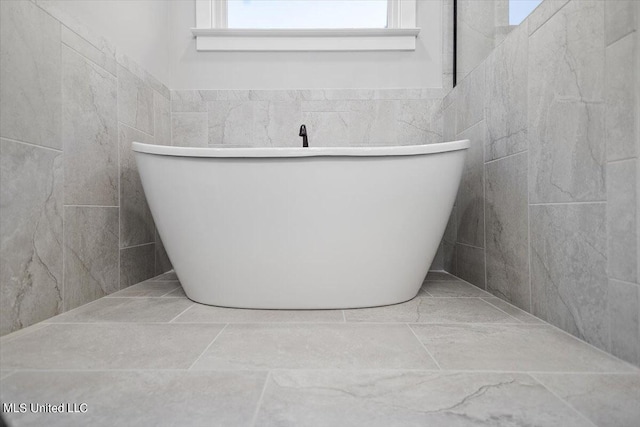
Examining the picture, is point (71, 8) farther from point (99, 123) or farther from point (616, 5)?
point (616, 5)

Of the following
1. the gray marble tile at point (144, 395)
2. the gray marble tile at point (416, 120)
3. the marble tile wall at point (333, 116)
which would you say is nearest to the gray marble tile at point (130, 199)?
the marble tile wall at point (333, 116)

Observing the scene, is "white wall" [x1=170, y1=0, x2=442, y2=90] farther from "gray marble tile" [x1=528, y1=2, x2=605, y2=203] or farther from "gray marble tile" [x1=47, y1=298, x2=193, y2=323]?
"gray marble tile" [x1=47, y1=298, x2=193, y2=323]

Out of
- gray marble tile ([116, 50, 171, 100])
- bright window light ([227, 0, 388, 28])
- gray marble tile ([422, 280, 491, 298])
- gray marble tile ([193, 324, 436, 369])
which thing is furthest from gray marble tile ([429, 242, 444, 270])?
A: gray marble tile ([116, 50, 171, 100])

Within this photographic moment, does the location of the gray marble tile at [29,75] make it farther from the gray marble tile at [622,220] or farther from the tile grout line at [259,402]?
the gray marble tile at [622,220]

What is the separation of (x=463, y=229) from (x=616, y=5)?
108cm

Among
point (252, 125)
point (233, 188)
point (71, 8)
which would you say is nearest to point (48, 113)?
point (71, 8)

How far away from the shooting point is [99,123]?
4.61 feet

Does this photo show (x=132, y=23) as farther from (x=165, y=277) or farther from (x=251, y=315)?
(x=251, y=315)

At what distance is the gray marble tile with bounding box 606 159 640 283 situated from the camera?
2.53ft

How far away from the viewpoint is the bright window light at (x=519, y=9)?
1.30 meters

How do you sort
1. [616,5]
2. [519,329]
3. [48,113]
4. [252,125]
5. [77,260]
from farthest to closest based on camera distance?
[252,125], [77,260], [48,113], [519,329], [616,5]

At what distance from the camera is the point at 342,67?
Answer: 6.77 feet

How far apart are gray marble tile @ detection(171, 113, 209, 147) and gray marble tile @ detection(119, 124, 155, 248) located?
0.28 meters

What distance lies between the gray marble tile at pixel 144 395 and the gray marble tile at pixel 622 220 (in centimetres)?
75
